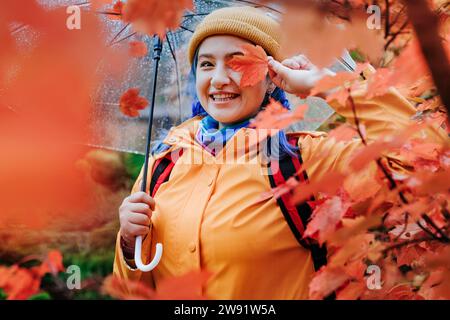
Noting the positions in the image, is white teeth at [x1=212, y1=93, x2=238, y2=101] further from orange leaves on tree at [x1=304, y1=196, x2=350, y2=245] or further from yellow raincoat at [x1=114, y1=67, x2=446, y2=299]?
orange leaves on tree at [x1=304, y1=196, x2=350, y2=245]

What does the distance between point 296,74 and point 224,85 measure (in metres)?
0.27

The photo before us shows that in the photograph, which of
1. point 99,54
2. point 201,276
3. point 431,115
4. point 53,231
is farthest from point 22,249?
point 431,115

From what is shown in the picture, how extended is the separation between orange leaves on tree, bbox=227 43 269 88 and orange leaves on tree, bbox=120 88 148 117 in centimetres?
68

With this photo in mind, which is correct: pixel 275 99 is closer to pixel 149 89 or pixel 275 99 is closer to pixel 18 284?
pixel 149 89

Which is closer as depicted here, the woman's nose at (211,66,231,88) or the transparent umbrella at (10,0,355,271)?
the woman's nose at (211,66,231,88)

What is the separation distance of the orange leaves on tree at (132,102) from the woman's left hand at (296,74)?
0.78 meters

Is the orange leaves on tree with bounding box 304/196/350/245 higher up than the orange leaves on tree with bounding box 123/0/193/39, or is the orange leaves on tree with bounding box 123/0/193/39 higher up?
the orange leaves on tree with bounding box 123/0/193/39

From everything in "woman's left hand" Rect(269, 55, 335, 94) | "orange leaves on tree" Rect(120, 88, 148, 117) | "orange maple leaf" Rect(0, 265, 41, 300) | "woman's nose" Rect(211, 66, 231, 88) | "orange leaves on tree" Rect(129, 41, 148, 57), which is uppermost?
"orange leaves on tree" Rect(129, 41, 148, 57)

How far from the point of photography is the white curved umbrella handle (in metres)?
1.61

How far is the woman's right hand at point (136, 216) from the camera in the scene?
65.0 inches

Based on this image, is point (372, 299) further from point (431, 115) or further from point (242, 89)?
point (242, 89)

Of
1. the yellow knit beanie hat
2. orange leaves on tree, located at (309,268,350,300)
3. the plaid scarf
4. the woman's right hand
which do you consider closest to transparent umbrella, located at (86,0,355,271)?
the yellow knit beanie hat

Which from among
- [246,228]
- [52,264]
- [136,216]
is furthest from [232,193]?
[52,264]

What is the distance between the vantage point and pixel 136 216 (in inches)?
65.1
